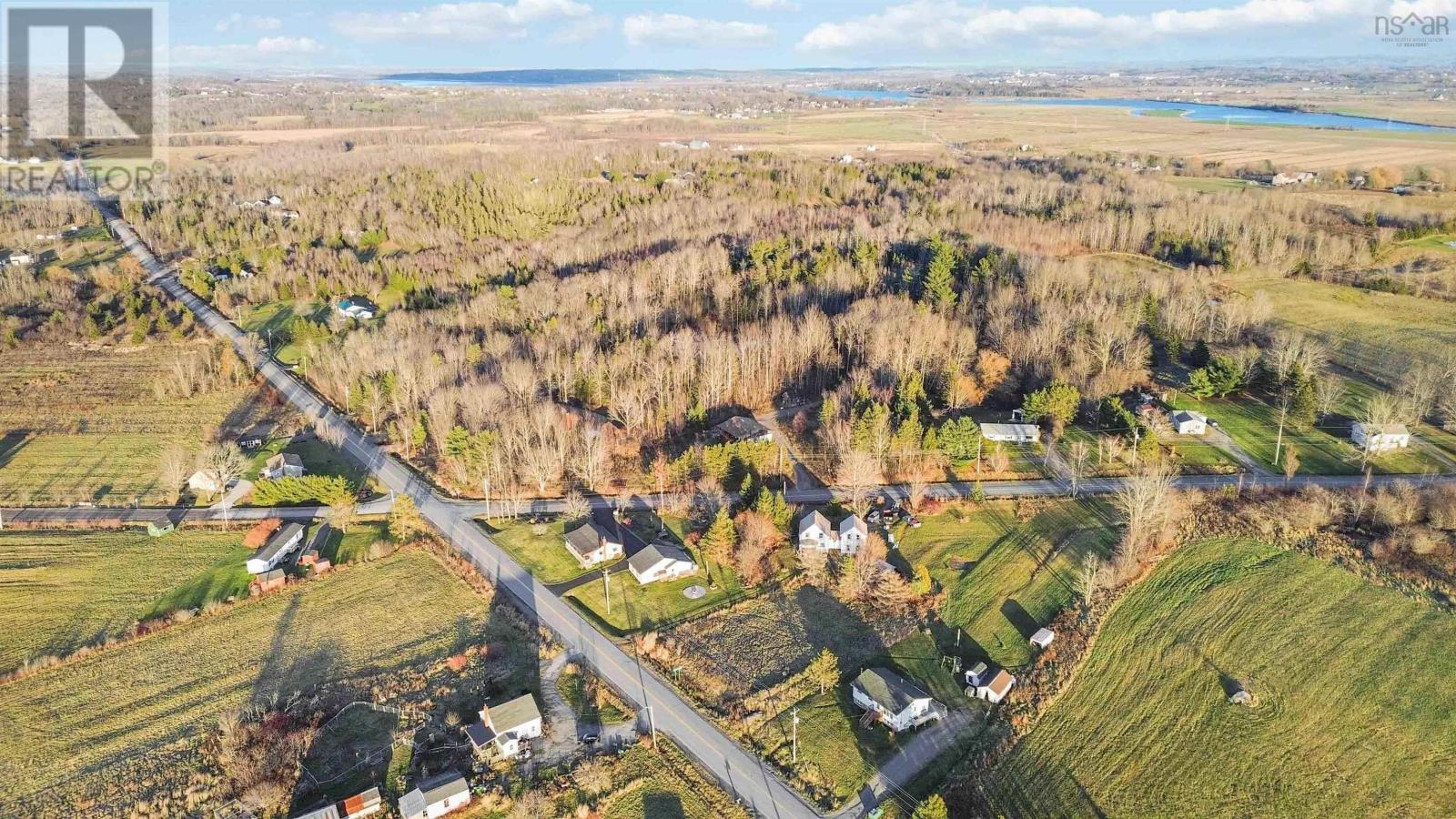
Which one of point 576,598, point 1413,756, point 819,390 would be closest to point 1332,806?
point 1413,756

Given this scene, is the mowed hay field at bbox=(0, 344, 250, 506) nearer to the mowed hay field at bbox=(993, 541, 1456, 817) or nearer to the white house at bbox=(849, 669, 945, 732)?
the white house at bbox=(849, 669, 945, 732)

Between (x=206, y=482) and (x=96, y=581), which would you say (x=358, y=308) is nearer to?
(x=206, y=482)

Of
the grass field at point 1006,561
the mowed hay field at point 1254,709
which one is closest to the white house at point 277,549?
the grass field at point 1006,561

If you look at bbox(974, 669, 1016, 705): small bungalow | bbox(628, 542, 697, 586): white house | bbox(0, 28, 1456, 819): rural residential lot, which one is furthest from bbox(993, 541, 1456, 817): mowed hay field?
bbox(628, 542, 697, 586): white house

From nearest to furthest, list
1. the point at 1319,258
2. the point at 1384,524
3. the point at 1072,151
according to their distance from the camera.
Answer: the point at 1384,524
the point at 1319,258
the point at 1072,151

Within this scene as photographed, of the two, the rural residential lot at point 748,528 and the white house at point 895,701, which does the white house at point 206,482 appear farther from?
the white house at point 895,701

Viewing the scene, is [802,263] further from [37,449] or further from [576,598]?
[37,449]

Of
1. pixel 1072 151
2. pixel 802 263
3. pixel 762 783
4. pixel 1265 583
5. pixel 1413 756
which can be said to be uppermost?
pixel 1072 151
